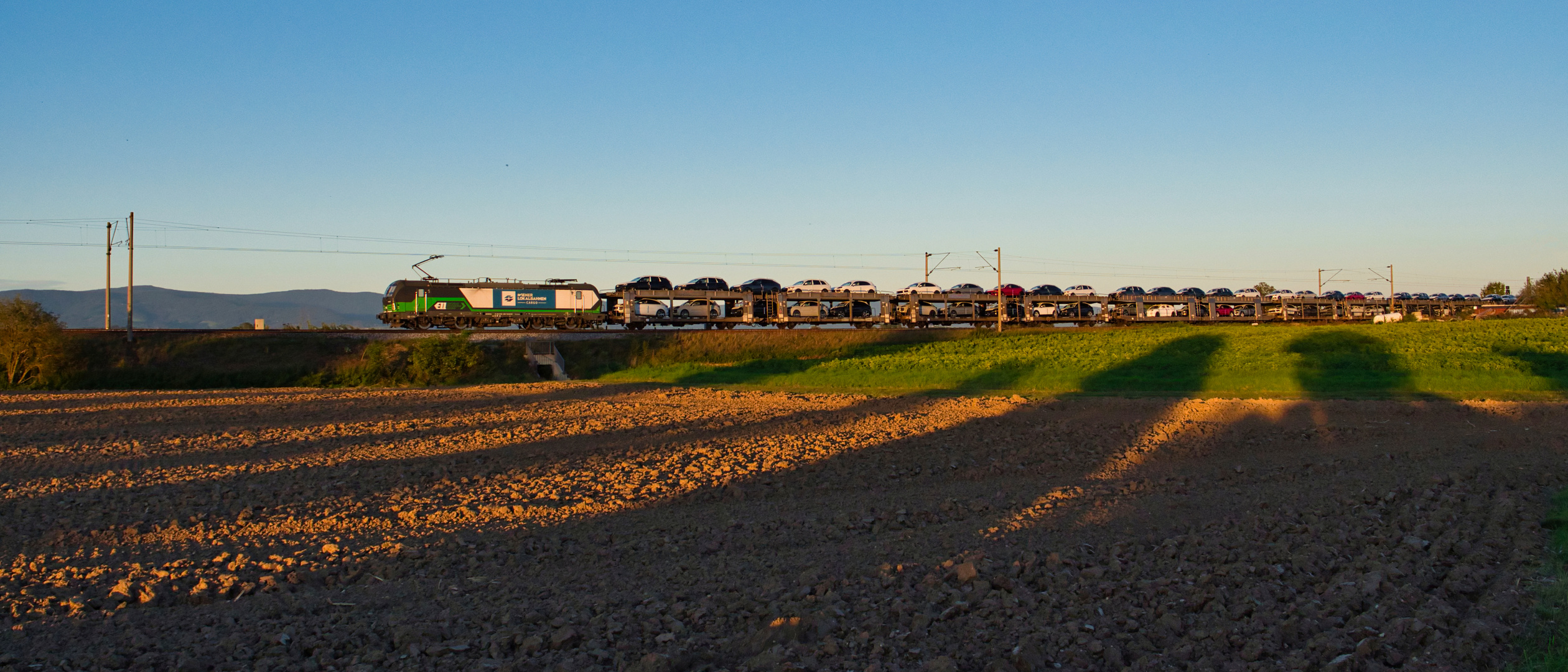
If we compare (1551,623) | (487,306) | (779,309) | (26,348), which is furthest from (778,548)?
(779,309)

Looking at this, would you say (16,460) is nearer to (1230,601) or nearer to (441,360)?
(1230,601)

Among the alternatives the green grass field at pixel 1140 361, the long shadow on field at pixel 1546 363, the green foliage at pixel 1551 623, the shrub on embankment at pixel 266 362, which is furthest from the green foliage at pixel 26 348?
the long shadow on field at pixel 1546 363

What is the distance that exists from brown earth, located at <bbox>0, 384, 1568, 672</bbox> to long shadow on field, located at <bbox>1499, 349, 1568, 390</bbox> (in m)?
14.4

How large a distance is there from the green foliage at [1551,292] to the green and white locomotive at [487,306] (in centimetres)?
8828

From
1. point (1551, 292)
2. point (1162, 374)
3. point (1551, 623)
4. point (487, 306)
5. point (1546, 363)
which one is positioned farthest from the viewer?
point (1551, 292)

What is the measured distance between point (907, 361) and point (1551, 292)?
80.5m

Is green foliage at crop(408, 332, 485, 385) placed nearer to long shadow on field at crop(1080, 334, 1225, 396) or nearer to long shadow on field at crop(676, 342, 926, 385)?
long shadow on field at crop(676, 342, 926, 385)

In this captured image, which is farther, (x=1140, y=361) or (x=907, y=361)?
(x=907, y=361)

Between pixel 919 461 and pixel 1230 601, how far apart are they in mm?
8316

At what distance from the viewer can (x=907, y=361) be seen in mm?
41938

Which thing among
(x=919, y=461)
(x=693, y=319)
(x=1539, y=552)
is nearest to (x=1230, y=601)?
(x=1539, y=552)

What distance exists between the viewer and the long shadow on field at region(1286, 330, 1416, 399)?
27422 mm

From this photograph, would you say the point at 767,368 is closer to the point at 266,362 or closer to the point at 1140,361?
the point at 1140,361

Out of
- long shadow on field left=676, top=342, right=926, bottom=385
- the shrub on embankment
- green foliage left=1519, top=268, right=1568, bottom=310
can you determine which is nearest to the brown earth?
long shadow on field left=676, top=342, right=926, bottom=385
